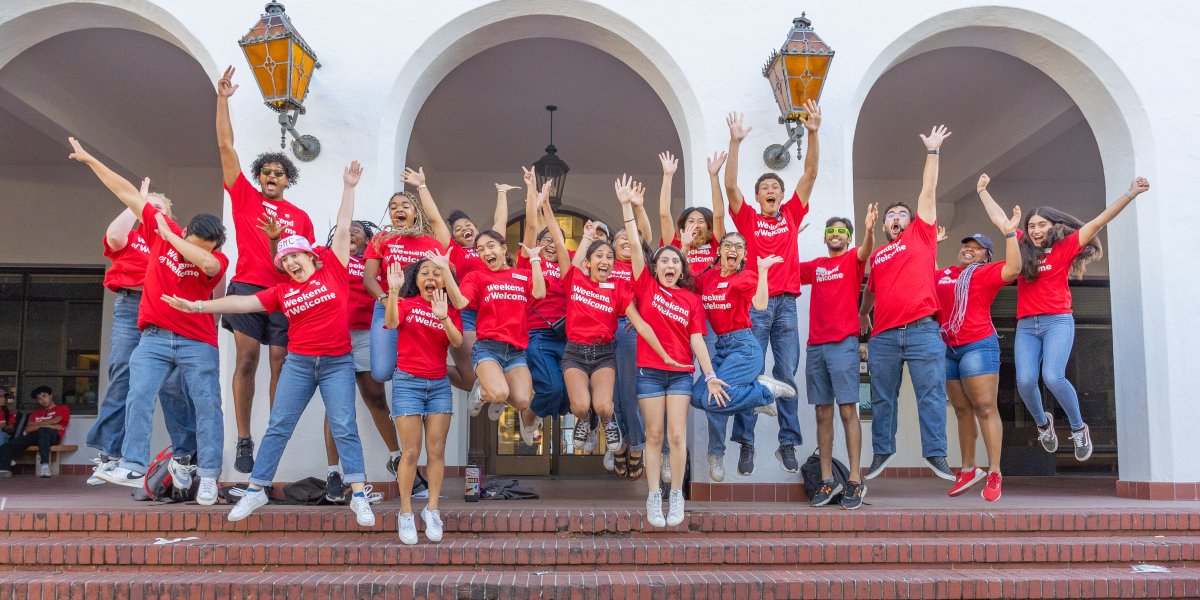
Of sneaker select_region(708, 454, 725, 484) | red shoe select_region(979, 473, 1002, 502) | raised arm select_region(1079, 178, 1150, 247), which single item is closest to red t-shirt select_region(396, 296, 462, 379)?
sneaker select_region(708, 454, 725, 484)

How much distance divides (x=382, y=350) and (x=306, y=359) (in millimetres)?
486

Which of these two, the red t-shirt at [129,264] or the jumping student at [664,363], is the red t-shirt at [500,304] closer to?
the jumping student at [664,363]

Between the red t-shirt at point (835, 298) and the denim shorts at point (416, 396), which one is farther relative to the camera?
the red t-shirt at point (835, 298)

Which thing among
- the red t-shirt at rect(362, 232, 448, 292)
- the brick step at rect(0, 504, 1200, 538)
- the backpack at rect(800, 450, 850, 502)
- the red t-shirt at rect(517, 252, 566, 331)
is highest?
the red t-shirt at rect(362, 232, 448, 292)

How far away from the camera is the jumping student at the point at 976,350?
5758mm

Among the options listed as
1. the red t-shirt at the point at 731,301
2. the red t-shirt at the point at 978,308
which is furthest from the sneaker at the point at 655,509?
the red t-shirt at the point at 978,308

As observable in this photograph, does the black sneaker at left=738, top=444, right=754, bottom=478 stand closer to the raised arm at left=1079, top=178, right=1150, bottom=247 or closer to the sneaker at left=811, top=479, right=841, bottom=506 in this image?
the sneaker at left=811, top=479, right=841, bottom=506

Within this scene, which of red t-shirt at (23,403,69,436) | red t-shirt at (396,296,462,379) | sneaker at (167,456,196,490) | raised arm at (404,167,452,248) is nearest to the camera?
red t-shirt at (396,296,462,379)

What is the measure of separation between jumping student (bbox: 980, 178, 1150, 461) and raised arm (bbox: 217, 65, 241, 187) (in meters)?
4.95

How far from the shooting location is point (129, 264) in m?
5.55

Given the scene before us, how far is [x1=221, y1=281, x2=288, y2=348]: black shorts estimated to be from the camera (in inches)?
211

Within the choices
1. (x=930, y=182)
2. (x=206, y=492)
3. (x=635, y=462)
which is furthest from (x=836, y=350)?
(x=206, y=492)

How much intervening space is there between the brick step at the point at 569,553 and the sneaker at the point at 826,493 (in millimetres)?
523

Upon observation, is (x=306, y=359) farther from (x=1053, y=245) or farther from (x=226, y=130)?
(x=1053, y=245)
